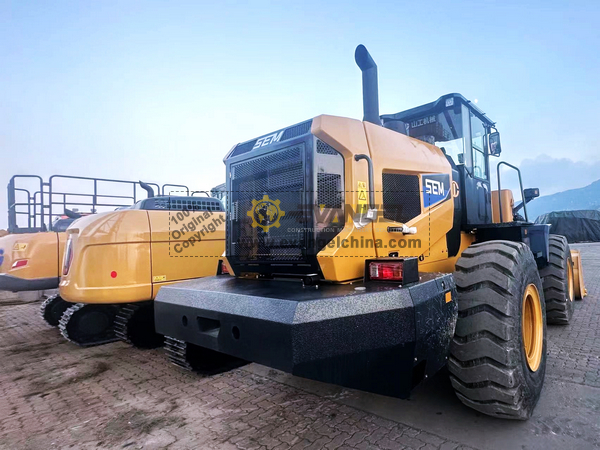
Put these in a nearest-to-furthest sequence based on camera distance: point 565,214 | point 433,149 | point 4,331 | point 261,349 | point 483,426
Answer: point 261,349 < point 483,426 < point 433,149 < point 4,331 < point 565,214

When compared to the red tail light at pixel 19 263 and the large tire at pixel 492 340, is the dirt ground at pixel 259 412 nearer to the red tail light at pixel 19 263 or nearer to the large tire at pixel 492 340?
the large tire at pixel 492 340

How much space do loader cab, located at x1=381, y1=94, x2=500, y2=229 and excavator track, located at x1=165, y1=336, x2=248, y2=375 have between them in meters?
2.79

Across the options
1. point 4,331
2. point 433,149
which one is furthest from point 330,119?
point 4,331

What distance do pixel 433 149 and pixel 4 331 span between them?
300 inches

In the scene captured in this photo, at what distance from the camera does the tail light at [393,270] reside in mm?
2365

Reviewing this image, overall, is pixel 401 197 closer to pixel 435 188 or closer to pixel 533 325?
pixel 435 188

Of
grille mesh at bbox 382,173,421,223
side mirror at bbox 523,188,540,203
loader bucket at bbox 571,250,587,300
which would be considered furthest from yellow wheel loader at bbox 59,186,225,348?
loader bucket at bbox 571,250,587,300

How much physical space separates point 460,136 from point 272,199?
2529mm

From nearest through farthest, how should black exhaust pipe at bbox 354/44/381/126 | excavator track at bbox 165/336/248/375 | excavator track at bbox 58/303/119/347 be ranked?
1. excavator track at bbox 165/336/248/375
2. black exhaust pipe at bbox 354/44/381/126
3. excavator track at bbox 58/303/119/347

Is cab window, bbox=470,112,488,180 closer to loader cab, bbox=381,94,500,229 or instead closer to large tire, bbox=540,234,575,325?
loader cab, bbox=381,94,500,229

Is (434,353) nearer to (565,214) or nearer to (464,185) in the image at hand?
(464,185)

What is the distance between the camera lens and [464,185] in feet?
13.7

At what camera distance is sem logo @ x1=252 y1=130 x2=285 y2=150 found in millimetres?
3153

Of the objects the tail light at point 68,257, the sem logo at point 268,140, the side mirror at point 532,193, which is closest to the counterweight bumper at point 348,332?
the sem logo at point 268,140
